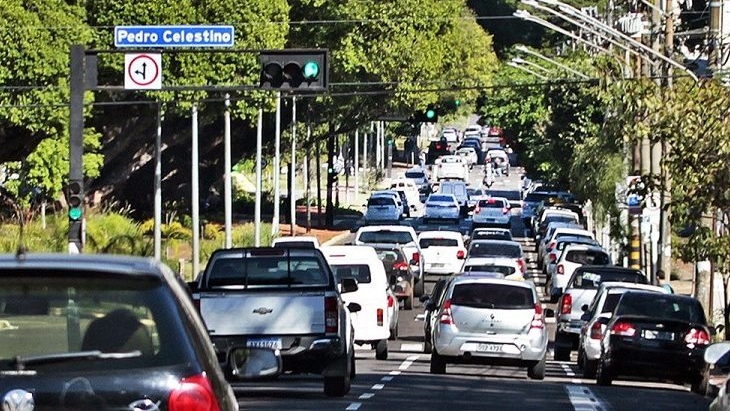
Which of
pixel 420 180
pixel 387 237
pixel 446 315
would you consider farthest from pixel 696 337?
pixel 420 180

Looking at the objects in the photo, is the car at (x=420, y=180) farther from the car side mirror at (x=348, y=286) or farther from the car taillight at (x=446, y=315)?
the car side mirror at (x=348, y=286)

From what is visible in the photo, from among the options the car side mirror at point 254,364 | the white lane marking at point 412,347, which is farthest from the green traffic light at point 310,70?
the car side mirror at point 254,364

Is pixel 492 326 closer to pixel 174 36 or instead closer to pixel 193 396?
pixel 174 36

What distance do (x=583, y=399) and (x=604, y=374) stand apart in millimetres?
3233

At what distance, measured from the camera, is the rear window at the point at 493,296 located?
26.0 meters

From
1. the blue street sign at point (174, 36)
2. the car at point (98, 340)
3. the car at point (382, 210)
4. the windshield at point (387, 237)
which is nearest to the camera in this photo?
the car at point (98, 340)

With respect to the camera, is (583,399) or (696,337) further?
(696,337)

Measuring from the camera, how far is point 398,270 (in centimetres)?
4088

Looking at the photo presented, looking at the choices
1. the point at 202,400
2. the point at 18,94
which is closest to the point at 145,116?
the point at 18,94

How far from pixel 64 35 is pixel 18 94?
2.13 m

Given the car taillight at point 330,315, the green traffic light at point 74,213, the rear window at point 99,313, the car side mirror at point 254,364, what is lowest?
the car taillight at point 330,315

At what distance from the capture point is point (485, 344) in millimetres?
25812

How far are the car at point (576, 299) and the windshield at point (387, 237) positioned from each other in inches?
411

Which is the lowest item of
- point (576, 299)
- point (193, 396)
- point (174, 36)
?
point (576, 299)
